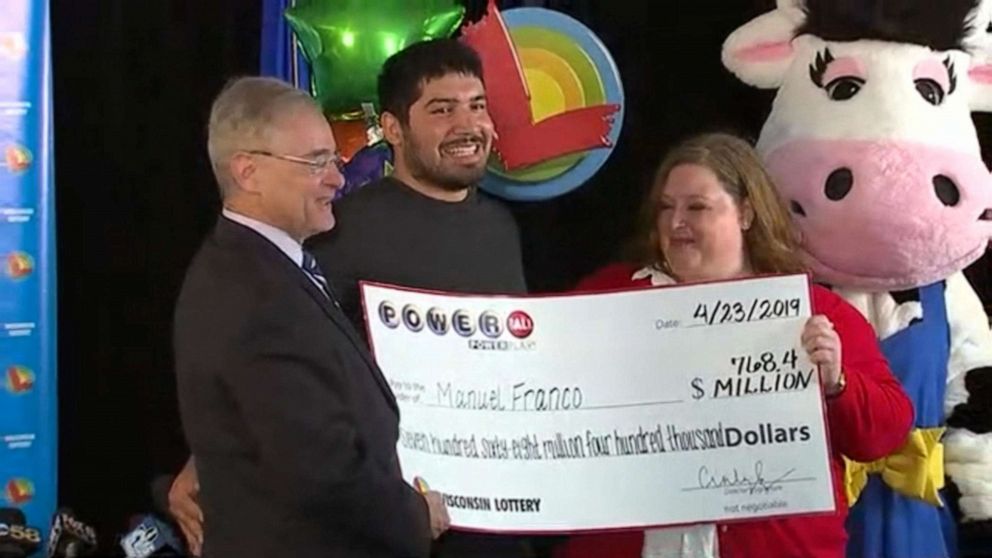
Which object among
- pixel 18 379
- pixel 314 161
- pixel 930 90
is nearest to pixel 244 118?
pixel 314 161

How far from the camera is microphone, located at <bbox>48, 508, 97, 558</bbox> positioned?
6.11ft

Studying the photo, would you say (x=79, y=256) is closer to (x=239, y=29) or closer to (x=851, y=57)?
(x=239, y=29)

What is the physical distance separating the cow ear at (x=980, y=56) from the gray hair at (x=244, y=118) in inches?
40.5

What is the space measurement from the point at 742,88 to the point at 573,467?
0.73 meters

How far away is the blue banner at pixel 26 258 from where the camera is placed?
1.86 metres

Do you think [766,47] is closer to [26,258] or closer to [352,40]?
[352,40]

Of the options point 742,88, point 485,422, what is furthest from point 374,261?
point 742,88

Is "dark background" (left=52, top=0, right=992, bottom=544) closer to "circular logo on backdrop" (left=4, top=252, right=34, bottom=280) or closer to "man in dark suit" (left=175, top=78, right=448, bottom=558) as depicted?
"circular logo on backdrop" (left=4, top=252, right=34, bottom=280)

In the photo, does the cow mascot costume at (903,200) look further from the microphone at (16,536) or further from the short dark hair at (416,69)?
the microphone at (16,536)

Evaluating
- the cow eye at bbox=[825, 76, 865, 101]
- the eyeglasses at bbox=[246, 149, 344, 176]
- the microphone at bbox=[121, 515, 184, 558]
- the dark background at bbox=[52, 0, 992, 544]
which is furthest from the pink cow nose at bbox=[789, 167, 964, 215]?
the microphone at bbox=[121, 515, 184, 558]

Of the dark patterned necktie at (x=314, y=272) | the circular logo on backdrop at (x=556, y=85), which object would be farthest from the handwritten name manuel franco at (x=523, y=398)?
the circular logo on backdrop at (x=556, y=85)

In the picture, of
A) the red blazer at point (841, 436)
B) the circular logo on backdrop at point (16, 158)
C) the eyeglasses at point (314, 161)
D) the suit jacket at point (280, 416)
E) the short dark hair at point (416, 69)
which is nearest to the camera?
Answer: the suit jacket at point (280, 416)

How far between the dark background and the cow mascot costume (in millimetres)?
261

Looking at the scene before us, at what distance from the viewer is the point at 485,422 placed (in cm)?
167
